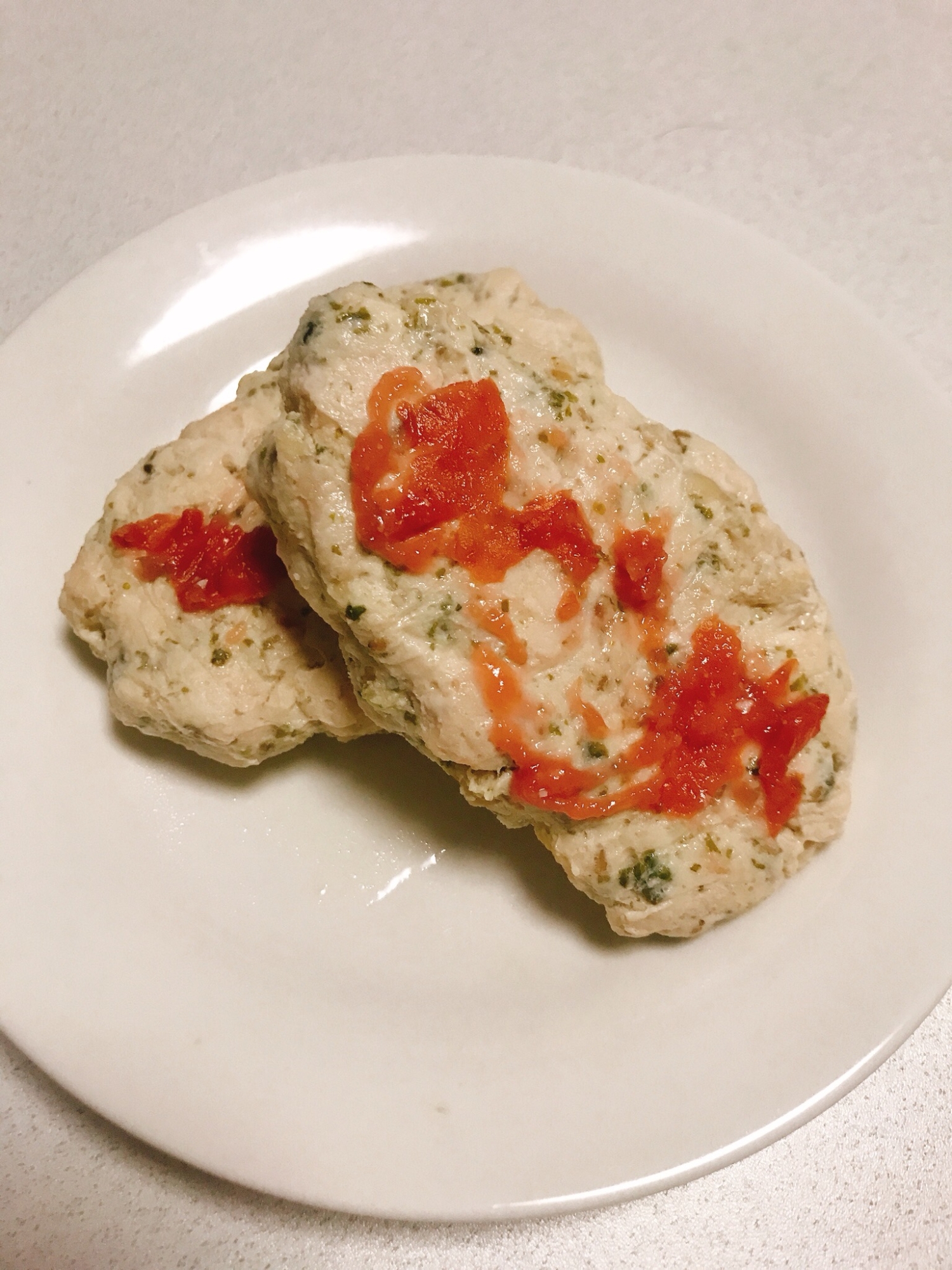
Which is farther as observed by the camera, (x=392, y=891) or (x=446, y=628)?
(x=392, y=891)

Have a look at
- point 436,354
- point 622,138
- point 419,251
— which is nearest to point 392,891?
point 436,354

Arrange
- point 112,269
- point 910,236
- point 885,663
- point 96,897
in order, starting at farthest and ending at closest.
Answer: point 910,236 → point 112,269 → point 885,663 → point 96,897

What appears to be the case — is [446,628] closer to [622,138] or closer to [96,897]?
[96,897]

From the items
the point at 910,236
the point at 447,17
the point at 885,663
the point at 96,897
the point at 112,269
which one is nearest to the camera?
the point at 96,897

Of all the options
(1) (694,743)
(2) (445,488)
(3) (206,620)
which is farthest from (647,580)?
(3) (206,620)

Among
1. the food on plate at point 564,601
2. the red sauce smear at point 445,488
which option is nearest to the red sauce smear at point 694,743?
the food on plate at point 564,601

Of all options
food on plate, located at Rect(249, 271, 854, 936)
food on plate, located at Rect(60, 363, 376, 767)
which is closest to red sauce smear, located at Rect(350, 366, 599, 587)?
food on plate, located at Rect(249, 271, 854, 936)

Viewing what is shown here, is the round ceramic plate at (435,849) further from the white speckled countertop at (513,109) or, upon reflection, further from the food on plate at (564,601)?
the white speckled countertop at (513,109)
